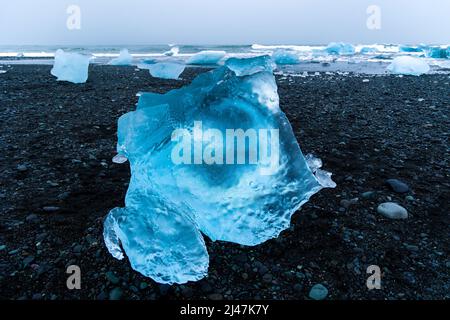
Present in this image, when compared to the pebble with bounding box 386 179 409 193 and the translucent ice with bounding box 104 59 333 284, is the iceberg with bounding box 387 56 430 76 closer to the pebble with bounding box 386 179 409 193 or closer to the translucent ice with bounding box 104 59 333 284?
the pebble with bounding box 386 179 409 193

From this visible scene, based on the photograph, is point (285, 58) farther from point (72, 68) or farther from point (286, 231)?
point (286, 231)

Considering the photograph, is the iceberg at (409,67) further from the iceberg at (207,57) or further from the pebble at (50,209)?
the pebble at (50,209)

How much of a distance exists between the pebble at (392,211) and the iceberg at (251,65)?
1247mm

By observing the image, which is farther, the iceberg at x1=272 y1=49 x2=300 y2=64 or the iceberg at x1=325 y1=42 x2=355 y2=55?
the iceberg at x1=325 y1=42 x2=355 y2=55

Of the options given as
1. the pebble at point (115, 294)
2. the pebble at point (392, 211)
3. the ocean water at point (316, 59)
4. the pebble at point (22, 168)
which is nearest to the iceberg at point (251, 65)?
the pebble at point (392, 211)

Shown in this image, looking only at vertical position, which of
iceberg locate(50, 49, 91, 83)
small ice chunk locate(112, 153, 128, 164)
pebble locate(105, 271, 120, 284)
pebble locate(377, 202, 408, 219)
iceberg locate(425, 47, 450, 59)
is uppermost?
iceberg locate(425, 47, 450, 59)

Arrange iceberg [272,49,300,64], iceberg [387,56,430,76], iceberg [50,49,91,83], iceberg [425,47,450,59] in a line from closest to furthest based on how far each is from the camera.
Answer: iceberg [50,49,91,83] < iceberg [387,56,430,76] < iceberg [272,49,300,64] < iceberg [425,47,450,59]

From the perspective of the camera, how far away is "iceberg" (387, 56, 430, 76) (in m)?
9.85

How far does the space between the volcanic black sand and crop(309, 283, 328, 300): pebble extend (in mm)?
28

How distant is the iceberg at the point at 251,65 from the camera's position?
2.26 metres

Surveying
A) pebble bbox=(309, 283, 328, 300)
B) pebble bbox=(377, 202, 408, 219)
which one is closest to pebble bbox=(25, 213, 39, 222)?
pebble bbox=(309, 283, 328, 300)

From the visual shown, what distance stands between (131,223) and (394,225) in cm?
165

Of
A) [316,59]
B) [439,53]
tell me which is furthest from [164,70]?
[439,53]
